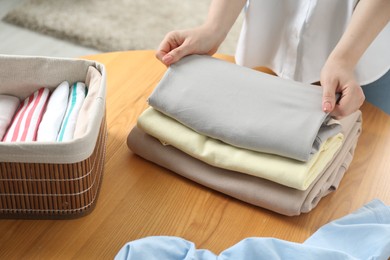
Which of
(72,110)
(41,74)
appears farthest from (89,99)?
(41,74)

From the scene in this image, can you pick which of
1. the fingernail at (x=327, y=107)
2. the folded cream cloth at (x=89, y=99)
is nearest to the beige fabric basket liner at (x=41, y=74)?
the folded cream cloth at (x=89, y=99)

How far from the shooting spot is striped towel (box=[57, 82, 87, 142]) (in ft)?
3.27

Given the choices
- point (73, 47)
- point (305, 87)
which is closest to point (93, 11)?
point (73, 47)

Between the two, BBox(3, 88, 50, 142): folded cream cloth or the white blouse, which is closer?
BBox(3, 88, 50, 142): folded cream cloth

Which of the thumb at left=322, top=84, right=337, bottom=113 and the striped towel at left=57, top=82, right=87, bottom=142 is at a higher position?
the thumb at left=322, top=84, right=337, bottom=113

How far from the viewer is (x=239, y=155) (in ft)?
3.37

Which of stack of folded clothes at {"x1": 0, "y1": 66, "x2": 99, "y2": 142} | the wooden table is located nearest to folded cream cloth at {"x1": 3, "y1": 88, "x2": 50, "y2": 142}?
stack of folded clothes at {"x1": 0, "y1": 66, "x2": 99, "y2": 142}

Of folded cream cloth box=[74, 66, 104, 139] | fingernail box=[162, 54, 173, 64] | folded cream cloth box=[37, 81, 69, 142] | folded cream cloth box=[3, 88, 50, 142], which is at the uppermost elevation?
fingernail box=[162, 54, 173, 64]

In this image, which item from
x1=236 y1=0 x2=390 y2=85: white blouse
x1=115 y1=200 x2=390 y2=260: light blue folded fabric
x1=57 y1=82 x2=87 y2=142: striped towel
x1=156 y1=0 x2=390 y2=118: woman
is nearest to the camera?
x1=115 y1=200 x2=390 y2=260: light blue folded fabric

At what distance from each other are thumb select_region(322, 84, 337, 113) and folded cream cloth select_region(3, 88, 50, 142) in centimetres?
49

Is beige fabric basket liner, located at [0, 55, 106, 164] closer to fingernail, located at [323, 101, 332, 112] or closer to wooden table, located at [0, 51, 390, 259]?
wooden table, located at [0, 51, 390, 259]

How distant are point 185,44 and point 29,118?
328 millimetres

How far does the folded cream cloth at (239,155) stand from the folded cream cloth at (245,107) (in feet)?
0.04

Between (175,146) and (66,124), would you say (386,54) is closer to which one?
(175,146)
